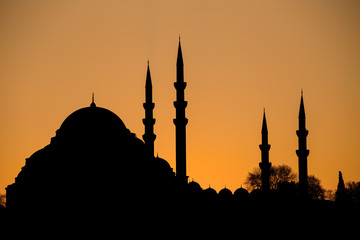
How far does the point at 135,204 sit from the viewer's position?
138ft

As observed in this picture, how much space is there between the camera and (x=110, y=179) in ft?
139

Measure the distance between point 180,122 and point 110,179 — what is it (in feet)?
16.1

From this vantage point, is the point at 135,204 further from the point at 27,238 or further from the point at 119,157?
the point at 27,238

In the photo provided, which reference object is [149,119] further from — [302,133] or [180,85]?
[302,133]

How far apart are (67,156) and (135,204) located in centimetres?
408

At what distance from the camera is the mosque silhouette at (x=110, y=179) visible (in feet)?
137

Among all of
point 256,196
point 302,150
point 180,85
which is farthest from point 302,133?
point 180,85

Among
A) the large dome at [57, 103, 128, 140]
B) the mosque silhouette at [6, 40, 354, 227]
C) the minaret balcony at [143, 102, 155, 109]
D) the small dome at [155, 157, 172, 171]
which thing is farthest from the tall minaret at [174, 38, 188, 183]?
the large dome at [57, 103, 128, 140]

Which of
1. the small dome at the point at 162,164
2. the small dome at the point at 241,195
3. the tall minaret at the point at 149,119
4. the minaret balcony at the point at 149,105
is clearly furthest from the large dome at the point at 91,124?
the small dome at the point at 241,195

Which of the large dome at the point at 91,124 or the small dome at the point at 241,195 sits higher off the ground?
the large dome at the point at 91,124

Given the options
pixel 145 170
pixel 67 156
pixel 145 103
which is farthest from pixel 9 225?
pixel 145 103

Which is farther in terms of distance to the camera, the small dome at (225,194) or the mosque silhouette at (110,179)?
the small dome at (225,194)

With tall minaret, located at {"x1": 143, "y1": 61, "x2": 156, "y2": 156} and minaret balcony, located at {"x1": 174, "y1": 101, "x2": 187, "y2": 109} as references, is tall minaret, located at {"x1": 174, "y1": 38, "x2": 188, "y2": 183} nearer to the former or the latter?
minaret balcony, located at {"x1": 174, "y1": 101, "x2": 187, "y2": 109}

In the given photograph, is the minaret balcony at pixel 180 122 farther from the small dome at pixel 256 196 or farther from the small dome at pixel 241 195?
the small dome at pixel 256 196
